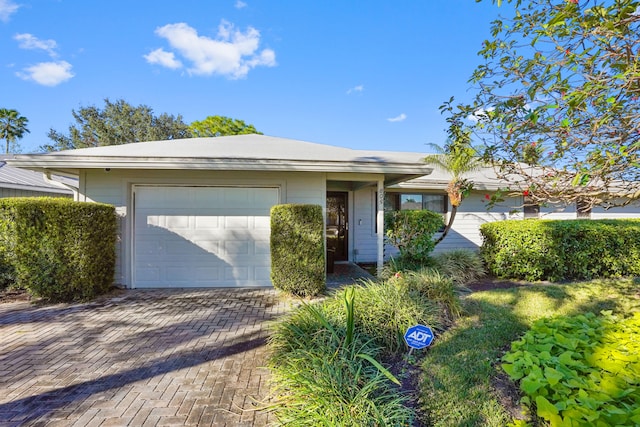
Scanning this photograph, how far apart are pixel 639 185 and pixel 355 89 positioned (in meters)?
10.3

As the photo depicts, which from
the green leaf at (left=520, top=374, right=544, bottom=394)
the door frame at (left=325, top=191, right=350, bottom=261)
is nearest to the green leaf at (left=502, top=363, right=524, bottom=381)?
the green leaf at (left=520, top=374, right=544, bottom=394)

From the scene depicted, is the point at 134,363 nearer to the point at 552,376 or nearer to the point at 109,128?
the point at 552,376

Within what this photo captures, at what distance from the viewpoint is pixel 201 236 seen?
6.64 meters

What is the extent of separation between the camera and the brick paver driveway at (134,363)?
2.44m

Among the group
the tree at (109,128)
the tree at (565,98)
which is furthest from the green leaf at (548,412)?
the tree at (109,128)

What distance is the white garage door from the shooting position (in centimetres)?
659

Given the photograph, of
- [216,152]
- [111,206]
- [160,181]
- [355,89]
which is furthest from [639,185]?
[355,89]

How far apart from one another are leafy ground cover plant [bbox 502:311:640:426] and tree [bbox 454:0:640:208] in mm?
1395

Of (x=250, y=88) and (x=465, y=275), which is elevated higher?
(x=250, y=88)

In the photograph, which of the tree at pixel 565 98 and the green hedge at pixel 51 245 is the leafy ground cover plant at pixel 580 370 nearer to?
the tree at pixel 565 98

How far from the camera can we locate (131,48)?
30.0 feet

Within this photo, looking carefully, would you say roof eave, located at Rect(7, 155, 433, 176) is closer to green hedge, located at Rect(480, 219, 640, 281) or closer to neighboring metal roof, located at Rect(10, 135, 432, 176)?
neighboring metal roof, located at Rect(10, 135, 432, 176)

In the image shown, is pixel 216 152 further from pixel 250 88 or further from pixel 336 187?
pixel 250 88

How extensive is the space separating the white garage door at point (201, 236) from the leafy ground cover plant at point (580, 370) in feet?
16.7
